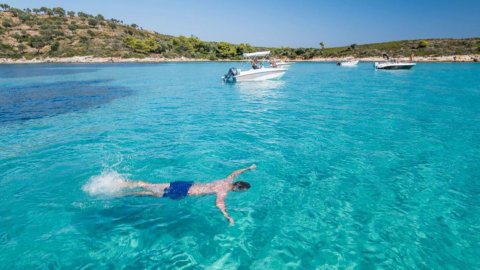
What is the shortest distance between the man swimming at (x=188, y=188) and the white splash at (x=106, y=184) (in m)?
0.37

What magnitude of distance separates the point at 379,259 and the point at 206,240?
3859mm

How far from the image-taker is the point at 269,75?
123 feet

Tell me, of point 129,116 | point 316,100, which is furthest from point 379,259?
point 316,100

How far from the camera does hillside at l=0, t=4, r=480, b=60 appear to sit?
3482 inches

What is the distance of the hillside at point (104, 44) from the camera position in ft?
290

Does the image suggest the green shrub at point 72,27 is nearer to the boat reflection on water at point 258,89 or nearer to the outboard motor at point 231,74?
the outboard motor at point 231,74

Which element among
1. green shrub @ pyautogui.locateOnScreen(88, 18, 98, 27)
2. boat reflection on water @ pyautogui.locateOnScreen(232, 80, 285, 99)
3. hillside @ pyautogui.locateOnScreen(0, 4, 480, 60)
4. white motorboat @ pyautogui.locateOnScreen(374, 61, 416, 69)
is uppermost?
green shrub @ pyautogui.locateOnScreen(88, 18, 98, 27)

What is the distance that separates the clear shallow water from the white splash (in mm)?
114

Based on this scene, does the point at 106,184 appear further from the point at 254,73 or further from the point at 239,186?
the point at 254,73

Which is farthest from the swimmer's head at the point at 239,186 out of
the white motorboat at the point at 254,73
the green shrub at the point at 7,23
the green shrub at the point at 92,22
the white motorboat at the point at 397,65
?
the green shrub at the point at 92,22

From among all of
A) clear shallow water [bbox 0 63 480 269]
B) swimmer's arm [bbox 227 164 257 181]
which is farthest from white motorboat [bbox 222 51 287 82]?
swimmer's arm [bbox 227 164 257 181]

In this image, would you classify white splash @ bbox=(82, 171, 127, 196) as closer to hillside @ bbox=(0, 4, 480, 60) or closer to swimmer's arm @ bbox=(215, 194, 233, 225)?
swimmer's arm @ bbox=(215, 194, 233, 225)

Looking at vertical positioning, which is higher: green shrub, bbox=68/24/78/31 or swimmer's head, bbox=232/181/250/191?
green shrub, bbox=68/24/78/31

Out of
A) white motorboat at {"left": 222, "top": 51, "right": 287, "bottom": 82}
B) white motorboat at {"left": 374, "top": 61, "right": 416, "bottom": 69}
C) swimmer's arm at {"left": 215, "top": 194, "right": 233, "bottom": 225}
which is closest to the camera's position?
swimmer's arm at {"left": 215, "top": 194, "right": 233, "bottom": 225}
